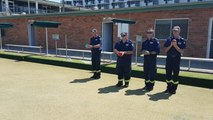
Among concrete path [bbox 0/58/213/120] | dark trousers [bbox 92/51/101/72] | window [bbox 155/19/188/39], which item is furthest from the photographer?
window [bbox 155/19/188/39]

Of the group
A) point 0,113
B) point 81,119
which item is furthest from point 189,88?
point 0,113

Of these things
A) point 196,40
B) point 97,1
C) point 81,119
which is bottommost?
point 81,119

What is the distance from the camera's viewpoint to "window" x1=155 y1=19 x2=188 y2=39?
13125mm

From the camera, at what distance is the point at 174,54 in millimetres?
6340

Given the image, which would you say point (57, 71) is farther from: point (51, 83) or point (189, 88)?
point (189, 88)

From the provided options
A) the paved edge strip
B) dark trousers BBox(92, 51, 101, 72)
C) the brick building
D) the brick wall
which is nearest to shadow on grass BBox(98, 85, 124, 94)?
dark trousers BBox(92, 51, 101, 72)

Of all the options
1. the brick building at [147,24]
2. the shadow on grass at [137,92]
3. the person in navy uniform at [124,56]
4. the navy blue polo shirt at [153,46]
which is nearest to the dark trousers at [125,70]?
the person in navy uniform at [124,56]

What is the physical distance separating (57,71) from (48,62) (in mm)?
2384

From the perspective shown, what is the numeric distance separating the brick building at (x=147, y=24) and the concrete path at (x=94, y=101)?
6.16 metres

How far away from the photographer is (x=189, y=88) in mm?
7262

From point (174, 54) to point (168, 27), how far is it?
7.86 metres

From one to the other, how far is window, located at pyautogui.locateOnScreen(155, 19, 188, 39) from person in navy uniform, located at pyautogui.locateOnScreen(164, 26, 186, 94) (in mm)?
7287

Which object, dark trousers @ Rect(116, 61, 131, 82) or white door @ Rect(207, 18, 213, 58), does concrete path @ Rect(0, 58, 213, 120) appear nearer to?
dark trousers @ Rect(116, 61, 131, 82)

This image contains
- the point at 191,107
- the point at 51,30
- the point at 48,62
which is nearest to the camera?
the point at 191,107
